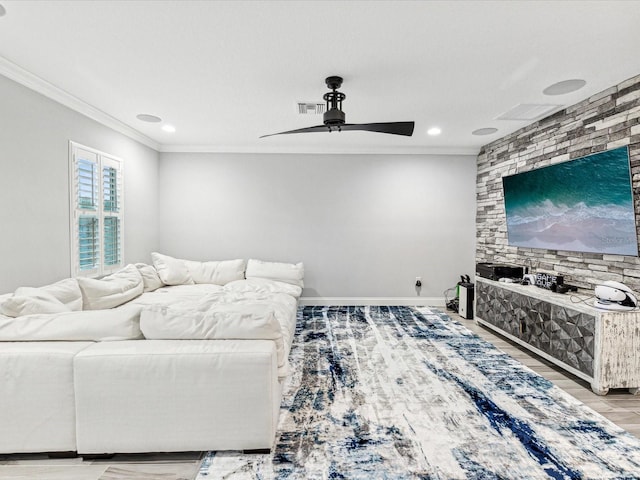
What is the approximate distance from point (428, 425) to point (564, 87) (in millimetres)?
3073

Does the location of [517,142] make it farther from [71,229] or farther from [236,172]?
[71,229]

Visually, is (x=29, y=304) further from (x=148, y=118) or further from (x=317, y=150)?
(x=317, y=150)

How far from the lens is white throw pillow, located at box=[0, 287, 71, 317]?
2.34 metres

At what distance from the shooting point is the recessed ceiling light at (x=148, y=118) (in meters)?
4.19

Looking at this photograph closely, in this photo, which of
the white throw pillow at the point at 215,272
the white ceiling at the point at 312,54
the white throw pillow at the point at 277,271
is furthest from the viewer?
the white throw pillow at the point at 277,271

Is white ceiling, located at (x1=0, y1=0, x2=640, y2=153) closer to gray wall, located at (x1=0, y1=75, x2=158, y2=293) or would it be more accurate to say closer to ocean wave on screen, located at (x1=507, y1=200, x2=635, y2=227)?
gray wall, located at (x1=0, y1=75, x2=158, y2=293)

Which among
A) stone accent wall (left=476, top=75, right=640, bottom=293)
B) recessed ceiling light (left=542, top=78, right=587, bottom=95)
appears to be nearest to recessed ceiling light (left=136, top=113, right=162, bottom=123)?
recessed ceiling light (left=542, top=78, right=587, bottom=95)

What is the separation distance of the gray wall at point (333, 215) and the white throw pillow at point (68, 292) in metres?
2.64

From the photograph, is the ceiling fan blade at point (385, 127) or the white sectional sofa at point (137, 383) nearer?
the white sectional sofa at point (137, 383)

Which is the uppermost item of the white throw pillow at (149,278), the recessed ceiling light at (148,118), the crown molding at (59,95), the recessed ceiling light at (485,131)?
the recessed ceiling light at (148,118)

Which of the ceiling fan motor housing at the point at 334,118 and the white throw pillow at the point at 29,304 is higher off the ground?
the ceiling fan motor housing at the point at 334,118

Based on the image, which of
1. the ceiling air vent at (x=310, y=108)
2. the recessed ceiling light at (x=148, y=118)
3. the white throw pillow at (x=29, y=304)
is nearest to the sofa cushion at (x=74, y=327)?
the white throw pillow at (x=29, y=304)

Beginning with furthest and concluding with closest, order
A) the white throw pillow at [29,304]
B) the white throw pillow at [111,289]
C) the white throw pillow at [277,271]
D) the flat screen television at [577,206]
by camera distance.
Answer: the white throw pillow at [277,271] < the white throw pillow at [111,289] < the flat screen television at [577,206] < the white throw pillow at [29,304]

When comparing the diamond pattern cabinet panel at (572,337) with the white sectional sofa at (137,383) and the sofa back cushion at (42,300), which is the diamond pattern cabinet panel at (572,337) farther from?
the sofa back cushion at (42,300)
